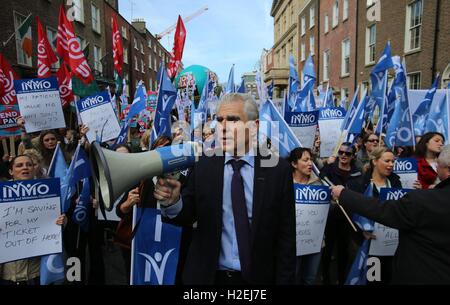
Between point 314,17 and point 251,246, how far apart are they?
28.1 m

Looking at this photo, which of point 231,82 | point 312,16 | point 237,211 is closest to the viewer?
point 237,211

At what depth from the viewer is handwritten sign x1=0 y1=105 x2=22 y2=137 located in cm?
529

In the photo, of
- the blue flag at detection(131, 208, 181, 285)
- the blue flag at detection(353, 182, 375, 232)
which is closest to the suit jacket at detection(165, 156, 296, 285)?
the blue flag at detection(131, 208, 181, 285)

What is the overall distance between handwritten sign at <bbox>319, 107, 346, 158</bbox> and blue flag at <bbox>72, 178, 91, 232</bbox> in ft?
11.2

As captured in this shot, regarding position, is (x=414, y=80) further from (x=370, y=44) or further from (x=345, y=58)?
(x=345, y=58)

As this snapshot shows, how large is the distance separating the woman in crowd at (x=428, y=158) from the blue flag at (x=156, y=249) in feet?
9.52

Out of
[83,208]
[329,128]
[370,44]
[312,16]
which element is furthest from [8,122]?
[312,16]

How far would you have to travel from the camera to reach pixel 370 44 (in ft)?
57.3

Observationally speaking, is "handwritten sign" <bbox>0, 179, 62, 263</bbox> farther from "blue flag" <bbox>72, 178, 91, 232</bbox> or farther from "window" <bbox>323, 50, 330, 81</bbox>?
"window" <bbox>323, 50, 330, 81</bbox>

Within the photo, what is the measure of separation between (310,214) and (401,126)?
8.87 feet

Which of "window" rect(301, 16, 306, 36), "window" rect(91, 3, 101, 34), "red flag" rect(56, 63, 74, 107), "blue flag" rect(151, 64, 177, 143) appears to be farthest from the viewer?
"window" rect(301, 16, 306, 36)

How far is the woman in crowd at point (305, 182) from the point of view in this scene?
3.12 metres

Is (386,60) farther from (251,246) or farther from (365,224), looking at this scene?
(251,246)

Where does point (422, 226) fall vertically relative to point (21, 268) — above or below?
above
